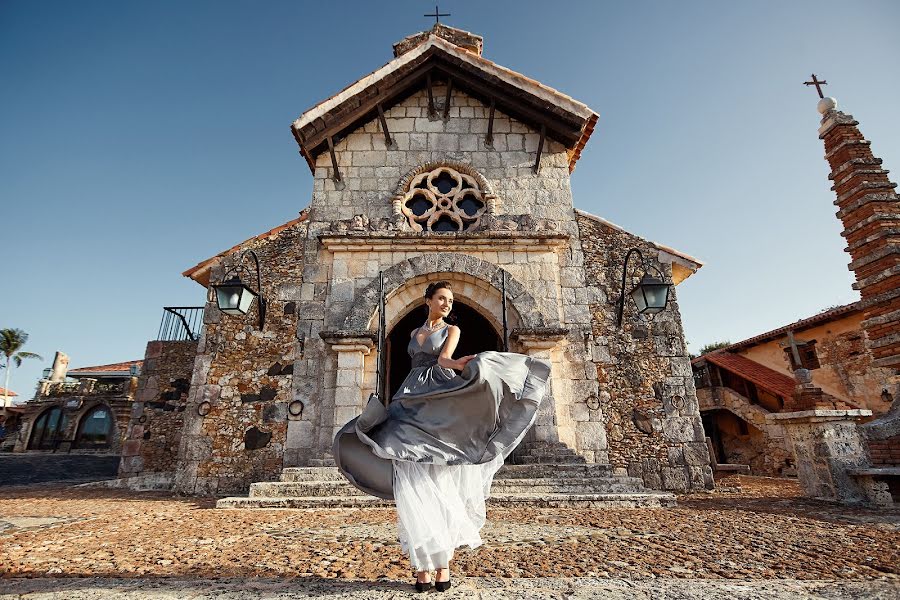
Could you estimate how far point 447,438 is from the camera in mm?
2416

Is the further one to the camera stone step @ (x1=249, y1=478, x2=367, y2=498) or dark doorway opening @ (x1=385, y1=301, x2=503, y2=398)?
dark doorway opening @ (x1=385, y1=301, x2=503, y2=398)

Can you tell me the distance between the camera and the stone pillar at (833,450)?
16.6 feet

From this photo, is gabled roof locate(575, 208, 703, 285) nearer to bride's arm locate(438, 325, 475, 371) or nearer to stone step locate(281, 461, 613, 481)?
stone step locate(281, 461, 613, 481)

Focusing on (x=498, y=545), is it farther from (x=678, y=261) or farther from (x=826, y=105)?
(x=826, y=105)

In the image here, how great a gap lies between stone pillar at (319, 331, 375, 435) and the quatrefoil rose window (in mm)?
2325

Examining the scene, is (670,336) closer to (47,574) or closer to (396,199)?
(396,199)

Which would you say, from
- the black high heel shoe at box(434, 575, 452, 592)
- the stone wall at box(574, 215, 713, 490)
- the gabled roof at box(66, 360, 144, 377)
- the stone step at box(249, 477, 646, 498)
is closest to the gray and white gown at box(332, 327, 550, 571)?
the black high heel shoe at box(434, 575, 452, 592)

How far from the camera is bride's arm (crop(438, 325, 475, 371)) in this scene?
2510mm

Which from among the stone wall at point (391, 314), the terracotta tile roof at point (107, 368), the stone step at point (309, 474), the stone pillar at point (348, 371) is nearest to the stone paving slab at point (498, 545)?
the stone step at point (309, 474)

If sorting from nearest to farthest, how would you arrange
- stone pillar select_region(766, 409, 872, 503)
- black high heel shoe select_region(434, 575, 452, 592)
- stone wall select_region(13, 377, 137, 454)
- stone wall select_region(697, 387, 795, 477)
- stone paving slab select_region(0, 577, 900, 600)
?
stone paving slab select_region(0, 577, 900, 600) → black high heel shoe select_region(434, 575, 452, 592) → stone pillar select_region(766, 409, 872, 503) → stone wall select_region(697, 387, 795, 477) → stone wall select_region(13, 377, 137, 454)

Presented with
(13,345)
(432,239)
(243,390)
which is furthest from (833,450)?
(13,345)

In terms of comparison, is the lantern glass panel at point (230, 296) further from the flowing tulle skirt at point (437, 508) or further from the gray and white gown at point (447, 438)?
the flowing tulle skirt at point (437, 508)

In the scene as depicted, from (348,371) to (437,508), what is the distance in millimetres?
4595

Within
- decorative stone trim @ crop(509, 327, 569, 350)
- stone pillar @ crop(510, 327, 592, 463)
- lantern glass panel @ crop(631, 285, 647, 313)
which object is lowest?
stone pillar @ crop(510, 327, 592, 463)
